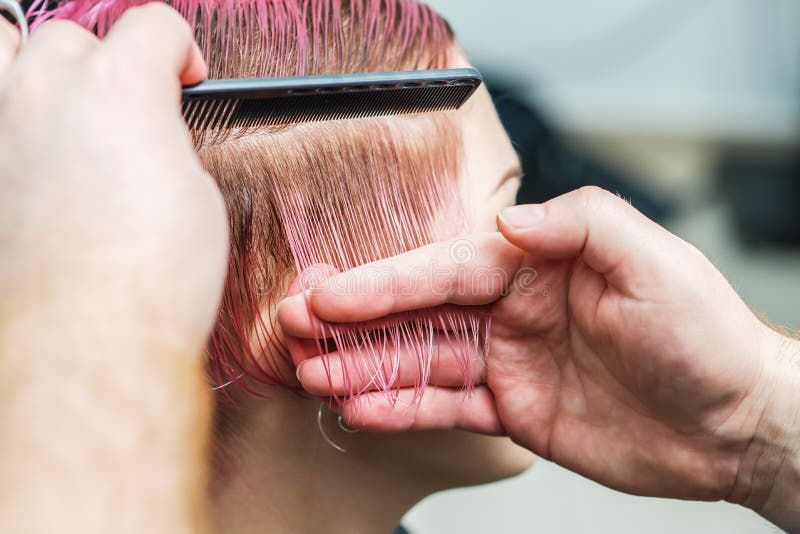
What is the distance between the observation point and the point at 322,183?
773mm

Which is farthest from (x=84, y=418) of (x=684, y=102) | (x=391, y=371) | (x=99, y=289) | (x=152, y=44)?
(x=684, y=102)

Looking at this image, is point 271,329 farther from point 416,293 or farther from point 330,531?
point 330,531

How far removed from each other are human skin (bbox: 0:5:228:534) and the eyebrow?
0.43 m

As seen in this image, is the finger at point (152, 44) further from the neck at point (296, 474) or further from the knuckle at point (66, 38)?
the neck at point (296, 474)

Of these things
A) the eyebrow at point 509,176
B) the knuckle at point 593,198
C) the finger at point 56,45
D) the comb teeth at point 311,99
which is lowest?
the eyebrow at point 509,176

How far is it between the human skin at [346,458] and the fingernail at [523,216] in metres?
0.13

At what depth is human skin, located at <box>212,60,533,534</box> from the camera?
85 centimetres

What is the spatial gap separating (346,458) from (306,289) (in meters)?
0.28

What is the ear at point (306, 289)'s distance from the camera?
29.7 inches

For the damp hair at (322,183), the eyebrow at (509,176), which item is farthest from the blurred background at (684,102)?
the damp hair at (322,183)

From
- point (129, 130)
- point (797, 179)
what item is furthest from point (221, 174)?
point (797, 179)

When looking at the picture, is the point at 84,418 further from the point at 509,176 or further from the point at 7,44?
the point at 509,176

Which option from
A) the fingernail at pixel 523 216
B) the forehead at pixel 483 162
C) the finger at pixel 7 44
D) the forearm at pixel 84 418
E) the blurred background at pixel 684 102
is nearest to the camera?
the forearm at pixel 84 418

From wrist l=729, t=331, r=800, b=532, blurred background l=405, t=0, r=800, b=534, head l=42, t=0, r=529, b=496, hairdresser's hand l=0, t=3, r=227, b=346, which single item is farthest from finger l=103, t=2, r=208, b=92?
blurred background l=405, t=0, r=800, b=534
